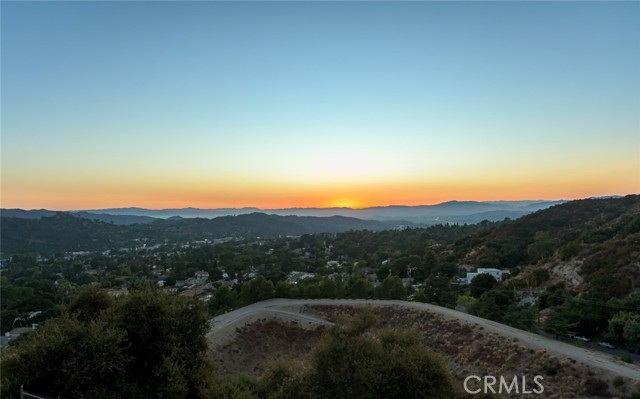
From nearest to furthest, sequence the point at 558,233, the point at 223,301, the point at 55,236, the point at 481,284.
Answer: the point at 223,301, the point at 481,284, the point at 558,233, the point at 55,236

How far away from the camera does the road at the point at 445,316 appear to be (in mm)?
21984

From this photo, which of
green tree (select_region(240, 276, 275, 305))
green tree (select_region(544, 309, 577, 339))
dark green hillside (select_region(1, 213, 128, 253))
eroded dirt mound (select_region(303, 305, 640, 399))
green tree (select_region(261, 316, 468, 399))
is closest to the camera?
green tree (select_region(261, 316, 468, 399))

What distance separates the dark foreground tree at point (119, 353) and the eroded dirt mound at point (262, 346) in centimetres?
1307

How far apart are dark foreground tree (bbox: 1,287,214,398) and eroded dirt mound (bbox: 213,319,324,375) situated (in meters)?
13.1

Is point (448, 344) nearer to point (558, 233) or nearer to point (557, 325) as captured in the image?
point (557, 325)

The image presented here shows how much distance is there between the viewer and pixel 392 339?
17.0 meters

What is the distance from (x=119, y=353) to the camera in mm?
14234

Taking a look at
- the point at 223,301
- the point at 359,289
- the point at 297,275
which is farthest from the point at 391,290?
the point at 297,275

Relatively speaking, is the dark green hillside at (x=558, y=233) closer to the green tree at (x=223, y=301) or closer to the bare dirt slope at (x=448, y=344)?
the bare dirt slope at (x=448, y=344)

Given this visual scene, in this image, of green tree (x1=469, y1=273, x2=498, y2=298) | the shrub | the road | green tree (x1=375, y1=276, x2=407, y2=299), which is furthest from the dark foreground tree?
green tree (x1=469, y1=273, x2=498, y2=298)

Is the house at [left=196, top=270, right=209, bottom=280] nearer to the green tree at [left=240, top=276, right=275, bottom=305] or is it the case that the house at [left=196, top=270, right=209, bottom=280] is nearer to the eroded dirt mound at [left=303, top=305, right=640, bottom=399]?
the green tree at [left=240, top=276, right=275, bottom=305]

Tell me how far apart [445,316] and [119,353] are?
24.6 m

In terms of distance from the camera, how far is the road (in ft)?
72.1

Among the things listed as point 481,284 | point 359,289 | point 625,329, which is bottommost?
point 481,284
